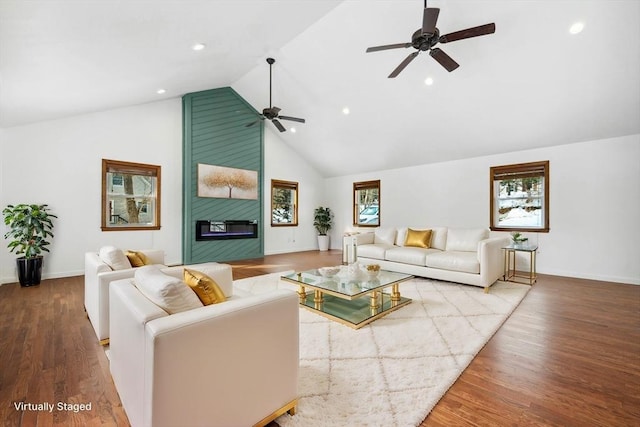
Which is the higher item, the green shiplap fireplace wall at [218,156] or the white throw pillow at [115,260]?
the green shiplap fireplace wall at [218,156]

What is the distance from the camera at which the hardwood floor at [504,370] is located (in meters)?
1.58

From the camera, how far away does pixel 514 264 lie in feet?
15.9

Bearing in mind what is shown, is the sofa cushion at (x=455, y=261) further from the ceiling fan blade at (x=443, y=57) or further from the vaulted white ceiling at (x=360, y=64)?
the ceiling fan blade at (x=443, y=57)

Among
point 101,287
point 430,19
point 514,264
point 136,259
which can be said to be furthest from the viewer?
point 514,264

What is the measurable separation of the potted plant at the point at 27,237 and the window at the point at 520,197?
800 centimetres

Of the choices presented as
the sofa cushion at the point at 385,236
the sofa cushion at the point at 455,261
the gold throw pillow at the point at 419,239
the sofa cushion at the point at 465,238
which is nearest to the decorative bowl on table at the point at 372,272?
the sofa cushion at the point at 455,261

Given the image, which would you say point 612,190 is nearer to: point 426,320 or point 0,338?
point 426,320

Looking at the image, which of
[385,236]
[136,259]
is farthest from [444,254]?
[136,259]

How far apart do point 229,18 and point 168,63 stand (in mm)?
1268

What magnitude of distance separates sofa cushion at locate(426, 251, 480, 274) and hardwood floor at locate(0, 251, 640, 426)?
0.73 metres

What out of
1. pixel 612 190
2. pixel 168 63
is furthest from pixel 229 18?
pixel 612 190

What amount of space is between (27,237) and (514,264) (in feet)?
25.8

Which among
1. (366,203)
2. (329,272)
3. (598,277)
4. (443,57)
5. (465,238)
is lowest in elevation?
(598,277)

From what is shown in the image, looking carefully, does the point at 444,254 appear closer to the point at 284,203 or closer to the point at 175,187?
the point at 284,203
